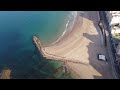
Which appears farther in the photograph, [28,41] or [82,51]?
[28,41]

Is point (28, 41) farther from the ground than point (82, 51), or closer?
farther from the ground

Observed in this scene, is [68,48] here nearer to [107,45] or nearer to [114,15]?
[107,45]

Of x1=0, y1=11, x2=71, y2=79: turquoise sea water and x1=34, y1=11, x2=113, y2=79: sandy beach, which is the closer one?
x1=34, y1=11, x2=113, y2=79: sandy beach

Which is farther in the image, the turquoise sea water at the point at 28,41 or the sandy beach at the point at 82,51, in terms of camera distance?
the turquoise sea water at the point at 28,41
